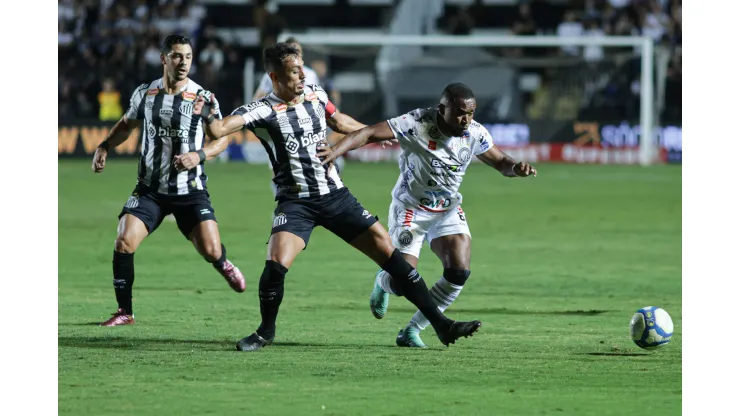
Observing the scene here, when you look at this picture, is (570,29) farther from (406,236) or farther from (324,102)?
(324,102)

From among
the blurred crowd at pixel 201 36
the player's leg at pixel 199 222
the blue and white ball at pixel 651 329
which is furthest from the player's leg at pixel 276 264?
the blurred crowd at pixel 201 36

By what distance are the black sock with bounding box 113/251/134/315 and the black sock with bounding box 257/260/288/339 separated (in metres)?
1.53

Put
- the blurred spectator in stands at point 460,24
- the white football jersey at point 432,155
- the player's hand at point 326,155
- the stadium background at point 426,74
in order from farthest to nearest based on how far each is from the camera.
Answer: the blurred spectator in stands at point 460,24 → the stadium background at point 426,74 → the white football jersey at point 432,155 → the player's hand at point 326,155

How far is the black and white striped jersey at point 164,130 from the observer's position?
9617 mm

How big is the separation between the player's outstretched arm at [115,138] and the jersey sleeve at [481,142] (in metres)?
2.68

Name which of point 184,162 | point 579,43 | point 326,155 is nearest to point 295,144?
point 326,155

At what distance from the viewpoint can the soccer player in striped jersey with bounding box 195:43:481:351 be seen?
828cm

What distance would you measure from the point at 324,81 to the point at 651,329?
56.0 feet

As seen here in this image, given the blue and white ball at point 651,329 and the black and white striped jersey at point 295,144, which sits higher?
the black and white striped jersey at point 295,144

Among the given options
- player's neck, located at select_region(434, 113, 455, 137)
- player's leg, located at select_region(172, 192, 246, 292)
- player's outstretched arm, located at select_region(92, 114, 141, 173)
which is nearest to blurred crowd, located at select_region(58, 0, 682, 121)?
player's outstretched arm, located at select_region(92, 114, 141, 173)

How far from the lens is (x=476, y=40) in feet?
91.3

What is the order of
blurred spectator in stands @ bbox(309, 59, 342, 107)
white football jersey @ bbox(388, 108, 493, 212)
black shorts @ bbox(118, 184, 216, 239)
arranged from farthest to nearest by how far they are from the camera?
1. blurred spectator in stands @ bbox(309, 59, 342, 107)
2. black shorts @ bbox(118, 184, 216, 239)
3. white football jersey @ bbox(388, 108, 493, 212)

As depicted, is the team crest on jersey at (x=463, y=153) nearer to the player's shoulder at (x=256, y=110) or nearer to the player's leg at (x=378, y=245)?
the player's leg at (x=378, y=245)

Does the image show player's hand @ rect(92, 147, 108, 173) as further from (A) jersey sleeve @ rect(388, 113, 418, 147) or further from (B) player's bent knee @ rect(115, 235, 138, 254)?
(A) jersey sleeve @ rect(388, 113, 418, 147)
